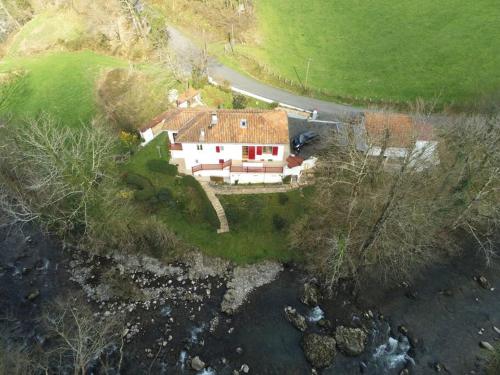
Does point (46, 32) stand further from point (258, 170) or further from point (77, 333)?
point (77, 333)

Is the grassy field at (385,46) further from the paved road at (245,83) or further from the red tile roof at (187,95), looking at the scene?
the red tile roof at (187,95)

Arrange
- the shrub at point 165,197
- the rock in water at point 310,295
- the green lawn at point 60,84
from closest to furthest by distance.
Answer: the rock in water at point 310,295 < the shrub at point 165,197 < the green lawn at point 60,84

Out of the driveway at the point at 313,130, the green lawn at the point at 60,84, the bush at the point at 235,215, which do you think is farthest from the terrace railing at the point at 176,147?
the green lawn at the point at 60,84

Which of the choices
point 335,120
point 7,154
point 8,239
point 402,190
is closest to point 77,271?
point 8,239

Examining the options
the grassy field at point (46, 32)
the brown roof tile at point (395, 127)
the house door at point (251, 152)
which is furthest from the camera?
the grassy field at point (46, 32)

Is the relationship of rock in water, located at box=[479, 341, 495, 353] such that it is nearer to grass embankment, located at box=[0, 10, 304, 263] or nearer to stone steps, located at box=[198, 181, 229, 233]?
grass embankment, located at box=[0, 10, 304, 263]

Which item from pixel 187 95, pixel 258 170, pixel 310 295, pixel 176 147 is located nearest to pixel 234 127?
pixel 258 170

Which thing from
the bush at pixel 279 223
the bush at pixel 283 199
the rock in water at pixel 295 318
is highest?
the bush at pixel 283 199
